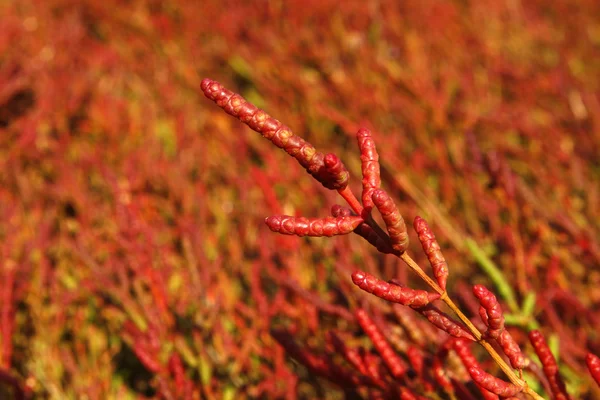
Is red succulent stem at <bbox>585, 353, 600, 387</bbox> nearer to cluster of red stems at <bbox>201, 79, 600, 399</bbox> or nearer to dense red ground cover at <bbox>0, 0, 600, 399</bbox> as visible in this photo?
cluster of red stems at <bbox>201, 79, 600, 399</bbox>

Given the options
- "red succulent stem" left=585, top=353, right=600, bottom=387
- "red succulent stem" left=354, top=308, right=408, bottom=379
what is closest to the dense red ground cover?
"red succulent stem" left=354, top=308, right=408, bottom=379

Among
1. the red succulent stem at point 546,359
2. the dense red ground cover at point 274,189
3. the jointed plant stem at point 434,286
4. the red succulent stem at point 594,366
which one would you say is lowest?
the dense red ground cover at point 274,189

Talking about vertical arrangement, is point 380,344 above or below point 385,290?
below

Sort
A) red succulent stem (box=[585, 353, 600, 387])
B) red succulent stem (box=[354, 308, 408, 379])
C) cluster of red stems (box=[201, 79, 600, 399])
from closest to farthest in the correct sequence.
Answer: cluster of red stems (box=[201, 79, 600, 399]), red succulent stem (box=[585, 353, 600, 387]), red succulent stem (box=[354, 308, 408, 379])

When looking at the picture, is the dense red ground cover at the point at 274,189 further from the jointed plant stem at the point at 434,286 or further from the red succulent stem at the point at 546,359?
the jointed plant stem at the point at 434,286

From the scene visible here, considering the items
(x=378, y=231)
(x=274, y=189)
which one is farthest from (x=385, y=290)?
(x=274, y=189)

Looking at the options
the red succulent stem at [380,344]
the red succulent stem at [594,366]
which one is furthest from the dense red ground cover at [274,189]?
the red succulent stem at [594,366]

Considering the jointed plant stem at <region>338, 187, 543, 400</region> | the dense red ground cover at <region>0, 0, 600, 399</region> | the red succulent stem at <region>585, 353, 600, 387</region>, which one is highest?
the jointed plant stem at <region>338, 187, 543, 400</region>

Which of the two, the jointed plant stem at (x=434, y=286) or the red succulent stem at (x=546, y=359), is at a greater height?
the jointed plant stem at (x=434, y=286)

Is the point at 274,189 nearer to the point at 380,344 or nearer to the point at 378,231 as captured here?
the point at 380,344

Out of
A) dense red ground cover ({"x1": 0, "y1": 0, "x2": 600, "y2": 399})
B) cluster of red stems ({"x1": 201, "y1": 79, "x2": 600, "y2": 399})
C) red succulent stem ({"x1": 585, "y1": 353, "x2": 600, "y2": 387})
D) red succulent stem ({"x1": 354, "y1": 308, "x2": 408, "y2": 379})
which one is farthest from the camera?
dense red ground cover ({"x1": 0, "y1": 0, "x2": 600, "y2": 399})

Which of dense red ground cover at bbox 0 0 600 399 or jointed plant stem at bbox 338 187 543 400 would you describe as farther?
dense red ground cover at bbox 0 0 600 399
